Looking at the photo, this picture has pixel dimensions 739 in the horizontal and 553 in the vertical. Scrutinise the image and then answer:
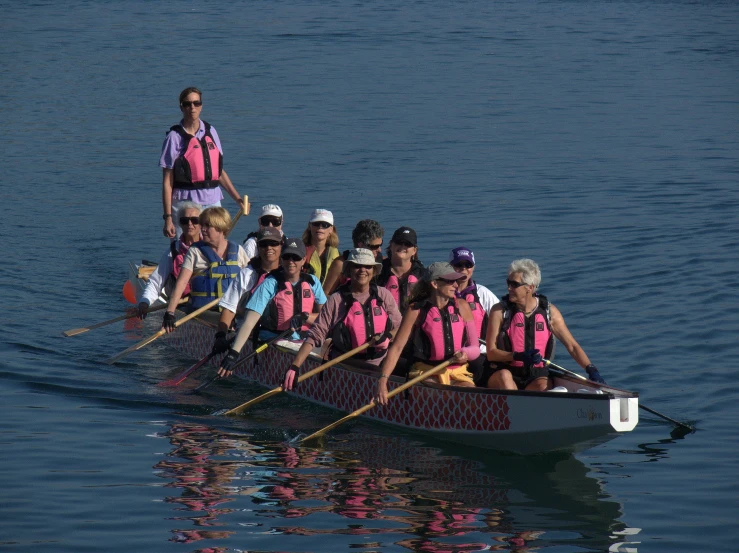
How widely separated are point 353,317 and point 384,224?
9372 millimetres

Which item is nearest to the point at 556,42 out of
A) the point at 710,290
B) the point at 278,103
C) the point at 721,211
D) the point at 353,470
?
the point at 278,103

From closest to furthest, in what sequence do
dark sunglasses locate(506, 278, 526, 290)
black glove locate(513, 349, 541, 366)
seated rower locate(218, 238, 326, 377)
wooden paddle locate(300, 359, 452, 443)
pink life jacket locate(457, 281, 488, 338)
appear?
dark sunglasses locate(506, 278, 526, 290) → black glove locate(513, 349, 541, 366) → wooden paddle locate(300, 359, 452, 443) → pink life jacket locate(457, 281, 488, 338) → seated rower locate(218, 238, 326, 377)

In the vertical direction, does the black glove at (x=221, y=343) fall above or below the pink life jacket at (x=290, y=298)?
below

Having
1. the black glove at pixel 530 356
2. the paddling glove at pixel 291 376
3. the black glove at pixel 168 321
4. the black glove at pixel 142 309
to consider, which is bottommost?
the paddling glove at pixel 291 376

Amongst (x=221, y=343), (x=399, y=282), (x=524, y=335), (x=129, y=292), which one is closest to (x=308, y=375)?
(x=221, y=343)

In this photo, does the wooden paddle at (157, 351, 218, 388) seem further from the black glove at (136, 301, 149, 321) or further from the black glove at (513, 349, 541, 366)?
the black glove at (513, 349, 541, 366)

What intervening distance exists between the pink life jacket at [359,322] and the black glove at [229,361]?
1.19 meters

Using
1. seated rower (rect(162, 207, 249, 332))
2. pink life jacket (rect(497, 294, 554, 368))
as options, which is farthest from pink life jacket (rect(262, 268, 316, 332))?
pink life jacket (rect(497, 294, 554, 368))

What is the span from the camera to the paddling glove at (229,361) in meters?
11.4

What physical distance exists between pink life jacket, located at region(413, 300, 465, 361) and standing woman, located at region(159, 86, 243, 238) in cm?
470

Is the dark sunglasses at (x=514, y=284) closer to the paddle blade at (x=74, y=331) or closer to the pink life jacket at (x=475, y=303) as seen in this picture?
the pink life jacket at (x=475, y=303)

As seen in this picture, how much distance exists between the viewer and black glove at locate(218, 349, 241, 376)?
11359mm

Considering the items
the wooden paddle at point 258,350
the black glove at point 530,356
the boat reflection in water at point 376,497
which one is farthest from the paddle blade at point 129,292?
the black glove at point 530,356

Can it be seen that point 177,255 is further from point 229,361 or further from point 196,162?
point 229,361
